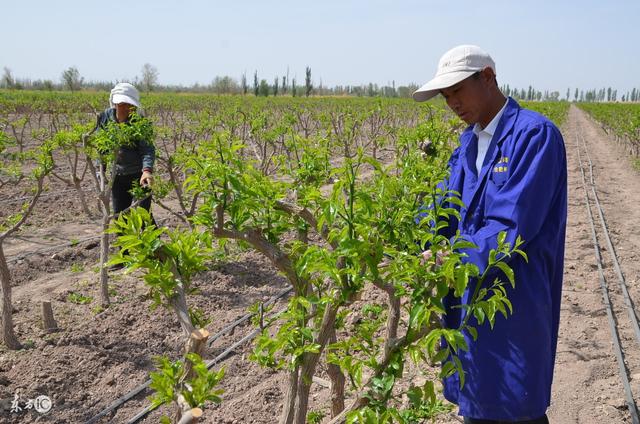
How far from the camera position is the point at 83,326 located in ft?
15.4

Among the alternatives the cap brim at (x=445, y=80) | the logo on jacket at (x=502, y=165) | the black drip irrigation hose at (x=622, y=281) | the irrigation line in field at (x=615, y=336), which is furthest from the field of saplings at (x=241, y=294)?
the black drip irrigation hose at (x=622, y=281)

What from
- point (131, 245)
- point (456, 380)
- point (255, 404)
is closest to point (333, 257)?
point (131, 245)

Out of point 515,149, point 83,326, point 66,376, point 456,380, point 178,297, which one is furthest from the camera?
point 83,326

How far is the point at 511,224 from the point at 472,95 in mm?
565

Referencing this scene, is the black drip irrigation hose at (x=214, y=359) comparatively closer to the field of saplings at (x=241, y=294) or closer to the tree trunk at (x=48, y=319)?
the field of saplings at (x=241, y=294)

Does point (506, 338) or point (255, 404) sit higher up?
point (506, 338)

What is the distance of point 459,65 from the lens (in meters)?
2.06

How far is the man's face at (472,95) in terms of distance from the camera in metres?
2.12

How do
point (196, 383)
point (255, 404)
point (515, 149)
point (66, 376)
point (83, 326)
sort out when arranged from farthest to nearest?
point (83, 326)
point (66, 376)
point (255, 404)
point (515, 149)
point (196, 383)

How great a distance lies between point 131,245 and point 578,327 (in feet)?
14.3

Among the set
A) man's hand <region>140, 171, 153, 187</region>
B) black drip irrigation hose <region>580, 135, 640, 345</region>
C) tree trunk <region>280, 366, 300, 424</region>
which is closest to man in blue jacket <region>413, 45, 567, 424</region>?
tree trunk <region>280, 366, 300, 424</region>

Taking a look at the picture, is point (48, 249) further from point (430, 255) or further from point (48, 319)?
point (430, 255)

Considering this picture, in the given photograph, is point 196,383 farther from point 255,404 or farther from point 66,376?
point 66,376

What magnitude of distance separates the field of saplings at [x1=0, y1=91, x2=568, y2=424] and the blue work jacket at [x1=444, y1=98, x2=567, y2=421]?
4.2 inches
